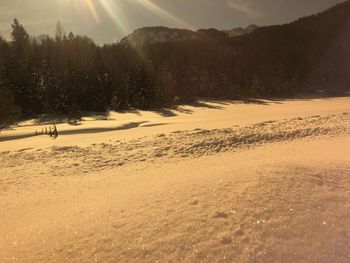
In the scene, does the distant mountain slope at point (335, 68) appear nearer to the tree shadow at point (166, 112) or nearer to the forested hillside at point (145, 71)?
the forested hillside at point (145, 71)

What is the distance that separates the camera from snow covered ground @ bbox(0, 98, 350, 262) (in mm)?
3305

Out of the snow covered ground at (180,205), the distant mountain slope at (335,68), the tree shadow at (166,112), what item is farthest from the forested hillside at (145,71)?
the snow covered ground at (180,205)

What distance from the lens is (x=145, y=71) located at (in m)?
21.9

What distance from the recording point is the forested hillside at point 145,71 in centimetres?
1994

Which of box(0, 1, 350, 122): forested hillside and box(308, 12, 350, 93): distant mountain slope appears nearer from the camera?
box(0, 1, 350, 122): forested hillside

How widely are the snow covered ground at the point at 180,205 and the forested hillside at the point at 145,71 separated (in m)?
8.74

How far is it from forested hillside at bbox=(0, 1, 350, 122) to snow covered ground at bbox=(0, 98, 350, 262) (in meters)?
8.74

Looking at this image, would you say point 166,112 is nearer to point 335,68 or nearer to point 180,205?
point 180,205

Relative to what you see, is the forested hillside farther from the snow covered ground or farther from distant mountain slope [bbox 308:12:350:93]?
the snow covered ground

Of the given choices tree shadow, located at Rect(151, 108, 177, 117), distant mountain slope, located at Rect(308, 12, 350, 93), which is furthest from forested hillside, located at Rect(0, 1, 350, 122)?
tree shadow, located at Rect(151, 108, 177, 117)

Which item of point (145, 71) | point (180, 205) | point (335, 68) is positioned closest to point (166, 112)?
point (145, 71)

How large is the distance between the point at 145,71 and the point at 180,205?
721 inches

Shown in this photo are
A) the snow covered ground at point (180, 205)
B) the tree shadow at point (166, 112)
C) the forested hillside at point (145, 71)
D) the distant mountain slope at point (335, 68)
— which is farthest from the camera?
the distant mountain slope at point (335, 68)

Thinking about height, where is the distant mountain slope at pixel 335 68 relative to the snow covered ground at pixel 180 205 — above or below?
above
